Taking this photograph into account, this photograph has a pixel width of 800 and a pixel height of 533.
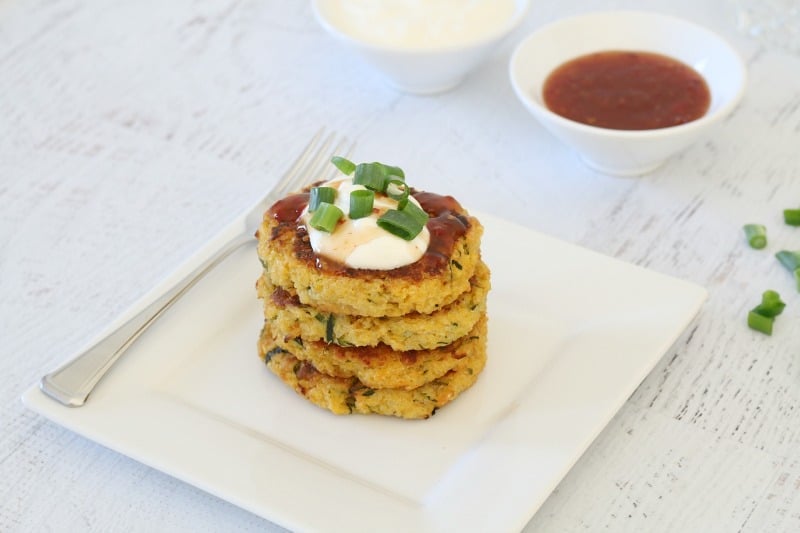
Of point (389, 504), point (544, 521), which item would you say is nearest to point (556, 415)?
point (544, 521)

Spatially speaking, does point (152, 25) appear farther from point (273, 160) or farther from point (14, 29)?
point (273, 160)

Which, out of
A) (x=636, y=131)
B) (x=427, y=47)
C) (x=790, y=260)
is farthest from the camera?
(x=427, y=47)

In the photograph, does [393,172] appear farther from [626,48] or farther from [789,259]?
[626,48]

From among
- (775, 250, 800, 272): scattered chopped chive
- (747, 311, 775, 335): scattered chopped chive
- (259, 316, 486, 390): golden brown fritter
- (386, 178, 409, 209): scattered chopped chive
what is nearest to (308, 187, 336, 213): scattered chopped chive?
(386, 178, 409, 209): scattered chopped chive

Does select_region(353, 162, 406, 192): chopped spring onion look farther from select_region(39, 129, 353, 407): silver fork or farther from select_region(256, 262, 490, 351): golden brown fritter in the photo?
select_region(39, 129, 353, 407): silver fork

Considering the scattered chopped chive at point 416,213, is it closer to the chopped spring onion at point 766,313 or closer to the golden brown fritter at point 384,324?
the golden brown fritter at point 384,324

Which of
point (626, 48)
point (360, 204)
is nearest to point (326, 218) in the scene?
point (360, 204)
